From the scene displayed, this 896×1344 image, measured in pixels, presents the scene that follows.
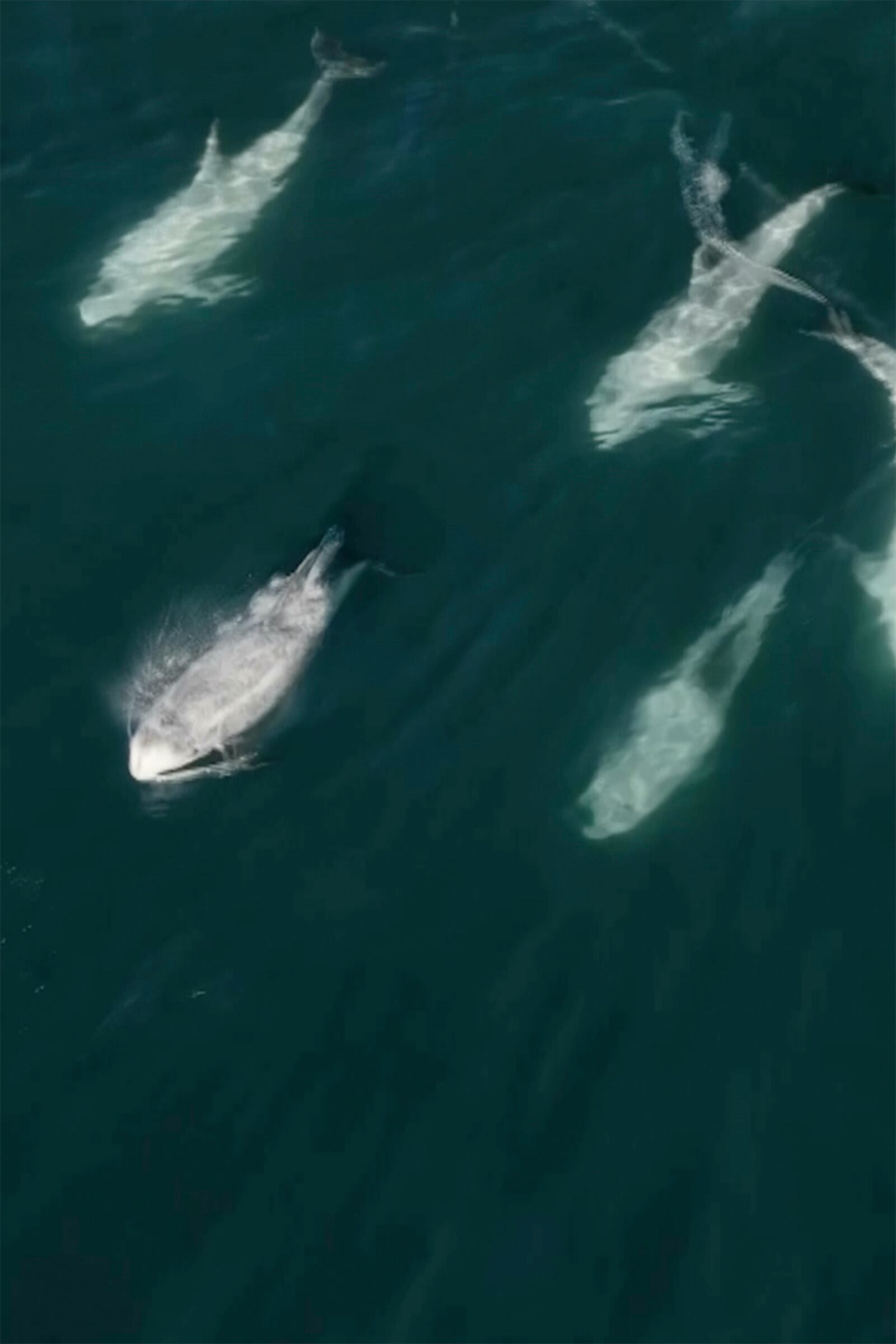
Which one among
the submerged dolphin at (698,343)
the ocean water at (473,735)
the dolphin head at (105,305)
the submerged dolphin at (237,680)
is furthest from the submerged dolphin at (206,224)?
the submerged dolphin at (237,680)

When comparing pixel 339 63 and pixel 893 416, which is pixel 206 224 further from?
pixel 893 416

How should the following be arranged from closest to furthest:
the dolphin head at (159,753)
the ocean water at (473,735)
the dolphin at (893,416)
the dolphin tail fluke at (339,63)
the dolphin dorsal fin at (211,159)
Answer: the ocean water at (473,735) < the dolphin head at (159,753) < the dolphin at (893,416) < the dolphin dorsal fin at (211,159) < the dolphin tail fluke at (339,63)

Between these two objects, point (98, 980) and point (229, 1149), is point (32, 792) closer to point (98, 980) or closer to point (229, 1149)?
point (98, 980)

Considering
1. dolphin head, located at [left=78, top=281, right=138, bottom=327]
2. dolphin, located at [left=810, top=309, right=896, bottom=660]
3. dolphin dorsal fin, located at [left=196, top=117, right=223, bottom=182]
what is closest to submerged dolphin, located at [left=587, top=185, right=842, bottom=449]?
dolphin, located at [left=810, top=309, right=896, bottom=660]

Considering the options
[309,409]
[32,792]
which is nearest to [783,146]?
[309,409]

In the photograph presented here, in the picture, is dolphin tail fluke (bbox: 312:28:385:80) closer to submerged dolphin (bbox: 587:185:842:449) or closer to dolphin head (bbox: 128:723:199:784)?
submerged dolphin (bbox: 587:185:842:449)

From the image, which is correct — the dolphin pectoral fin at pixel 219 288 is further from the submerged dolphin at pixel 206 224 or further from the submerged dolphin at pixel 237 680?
the submerged dolphin at pixel 237 680
